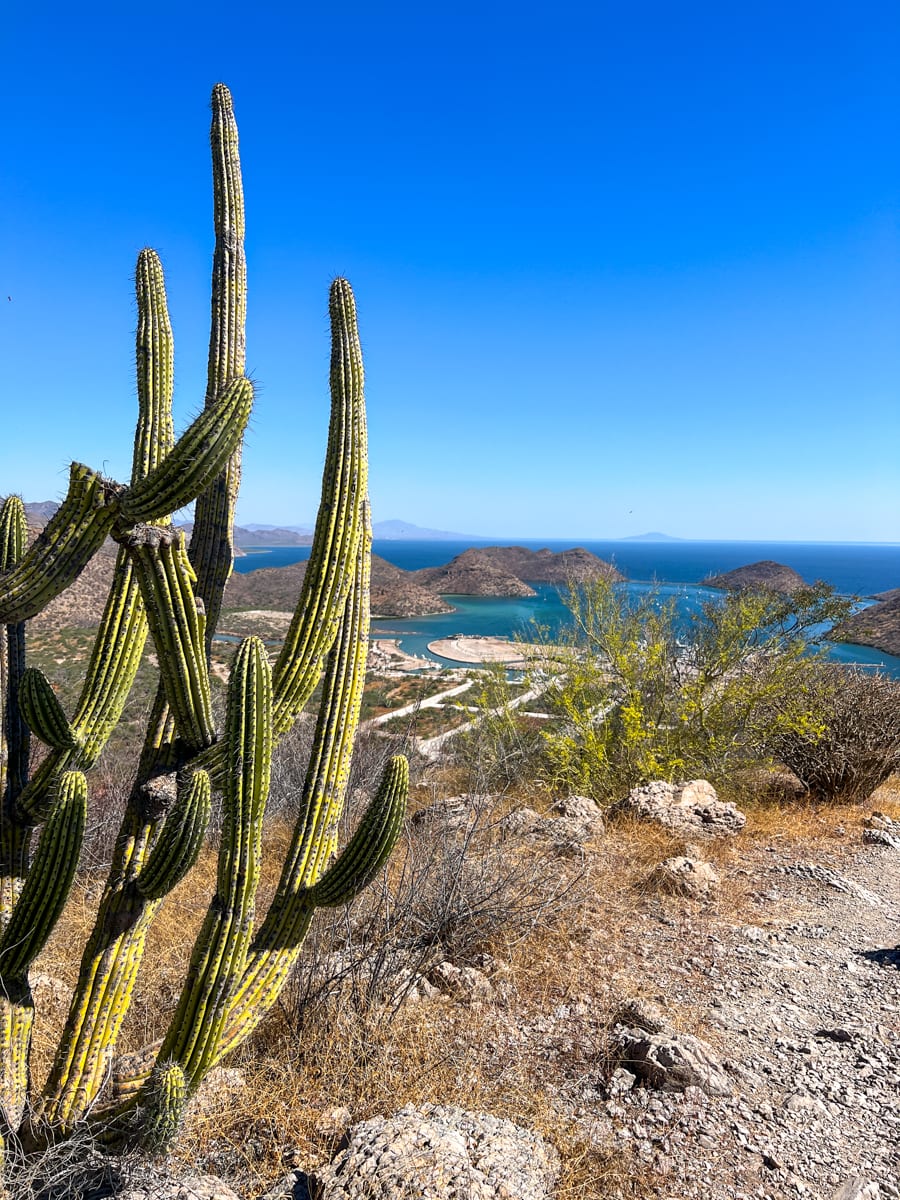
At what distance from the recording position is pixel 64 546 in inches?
86.8

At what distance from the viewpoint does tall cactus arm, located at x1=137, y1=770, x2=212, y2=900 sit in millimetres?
2316

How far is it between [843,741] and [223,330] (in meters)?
7.61

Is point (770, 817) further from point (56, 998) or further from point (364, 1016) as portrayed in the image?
point (56, 998)

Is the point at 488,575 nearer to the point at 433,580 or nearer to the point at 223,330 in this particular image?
the point at 433,580

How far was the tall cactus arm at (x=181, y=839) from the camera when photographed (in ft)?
7.60

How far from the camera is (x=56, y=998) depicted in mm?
3859

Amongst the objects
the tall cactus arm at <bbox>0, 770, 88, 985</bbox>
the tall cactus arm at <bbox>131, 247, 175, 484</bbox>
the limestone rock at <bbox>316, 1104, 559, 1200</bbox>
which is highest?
the tall cactus arm at <bbox>131, 247, 175, 484</bbox>

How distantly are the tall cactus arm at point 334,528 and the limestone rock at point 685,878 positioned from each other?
12.5 ft

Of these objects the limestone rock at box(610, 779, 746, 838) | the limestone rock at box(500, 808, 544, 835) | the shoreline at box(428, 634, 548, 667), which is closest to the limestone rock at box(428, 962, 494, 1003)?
the limestone rock at box(500, 808, 544, 835)

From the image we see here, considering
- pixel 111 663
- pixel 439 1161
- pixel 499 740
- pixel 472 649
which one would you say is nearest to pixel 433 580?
pixel 472 649

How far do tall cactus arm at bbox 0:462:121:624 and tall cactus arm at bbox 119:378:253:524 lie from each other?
8 cm

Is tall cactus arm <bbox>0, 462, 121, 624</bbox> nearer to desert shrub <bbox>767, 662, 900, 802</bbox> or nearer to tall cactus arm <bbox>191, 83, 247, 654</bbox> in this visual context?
tall cactus arm <bbox>191, 83, 247, 654</bbox>

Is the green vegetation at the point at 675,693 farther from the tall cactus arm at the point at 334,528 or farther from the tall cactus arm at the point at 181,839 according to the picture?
the tall cactus arm at the point at 181,839

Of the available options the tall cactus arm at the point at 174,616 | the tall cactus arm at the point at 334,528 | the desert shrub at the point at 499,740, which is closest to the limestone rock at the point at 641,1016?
the tall cactus arm at the point at 334,528
